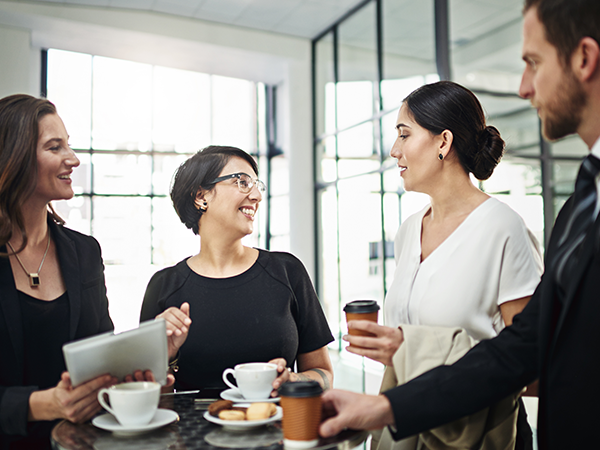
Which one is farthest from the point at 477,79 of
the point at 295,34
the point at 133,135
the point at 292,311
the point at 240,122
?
the point at 292,311

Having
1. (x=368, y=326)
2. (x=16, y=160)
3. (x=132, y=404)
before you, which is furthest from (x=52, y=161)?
(x=368, y=326)

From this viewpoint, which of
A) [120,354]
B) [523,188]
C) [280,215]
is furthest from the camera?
[280,215]

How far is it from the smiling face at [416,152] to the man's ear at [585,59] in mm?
656

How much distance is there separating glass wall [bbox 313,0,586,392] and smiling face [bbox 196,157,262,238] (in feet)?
12.4

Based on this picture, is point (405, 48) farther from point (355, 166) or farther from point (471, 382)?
point (471, 382)

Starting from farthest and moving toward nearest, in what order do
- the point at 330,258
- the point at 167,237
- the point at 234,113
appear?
the point at 234,113, the point at 167,237, the point at 330,258

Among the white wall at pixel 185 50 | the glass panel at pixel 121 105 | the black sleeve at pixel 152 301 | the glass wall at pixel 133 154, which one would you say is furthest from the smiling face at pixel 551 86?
the glass panel at pixel 121 105

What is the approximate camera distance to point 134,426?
4.06 feet

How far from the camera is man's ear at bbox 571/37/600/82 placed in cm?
106

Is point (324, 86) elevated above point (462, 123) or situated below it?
above

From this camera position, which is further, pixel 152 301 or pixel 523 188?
pixel 523 188

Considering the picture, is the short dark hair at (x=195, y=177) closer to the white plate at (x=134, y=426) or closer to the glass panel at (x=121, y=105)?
the white plate at (x=134, y=426)

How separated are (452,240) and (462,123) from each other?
41cm

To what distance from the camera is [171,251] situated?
27.7 ft
